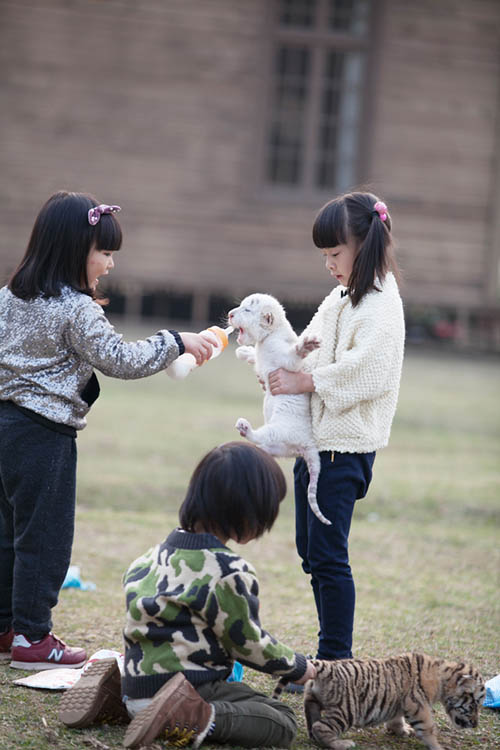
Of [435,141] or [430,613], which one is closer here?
[430,613]

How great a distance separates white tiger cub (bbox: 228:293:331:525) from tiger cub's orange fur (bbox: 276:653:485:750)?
1.65 feet

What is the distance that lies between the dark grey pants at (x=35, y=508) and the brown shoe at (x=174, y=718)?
0.75 meters

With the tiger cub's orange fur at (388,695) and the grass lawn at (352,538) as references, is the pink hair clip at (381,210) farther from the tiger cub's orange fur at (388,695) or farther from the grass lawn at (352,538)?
the grass lawn at (352,538)

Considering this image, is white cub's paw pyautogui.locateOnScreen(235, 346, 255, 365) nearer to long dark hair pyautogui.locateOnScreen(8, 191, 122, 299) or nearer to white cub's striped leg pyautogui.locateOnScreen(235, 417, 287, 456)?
white cub's striped leg pyautogui.locateOnScreen(235, 417, 287, 456)

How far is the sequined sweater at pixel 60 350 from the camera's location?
10.1ft

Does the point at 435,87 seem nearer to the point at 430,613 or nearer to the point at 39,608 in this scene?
the point at 430,613

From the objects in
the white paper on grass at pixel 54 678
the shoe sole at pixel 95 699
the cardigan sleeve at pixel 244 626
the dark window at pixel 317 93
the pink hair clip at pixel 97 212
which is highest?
the dark window at pixel 317 93

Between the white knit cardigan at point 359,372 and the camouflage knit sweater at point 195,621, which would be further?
the white knit cardigan at point 359,372

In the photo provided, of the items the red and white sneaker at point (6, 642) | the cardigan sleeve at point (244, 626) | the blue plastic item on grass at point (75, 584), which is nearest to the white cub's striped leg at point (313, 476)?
the cardigan sleeve at point (244, 626)

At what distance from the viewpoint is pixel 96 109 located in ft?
51.6

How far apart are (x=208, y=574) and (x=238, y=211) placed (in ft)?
45.3

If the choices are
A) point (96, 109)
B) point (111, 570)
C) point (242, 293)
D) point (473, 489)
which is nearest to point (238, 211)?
point (242, 293)

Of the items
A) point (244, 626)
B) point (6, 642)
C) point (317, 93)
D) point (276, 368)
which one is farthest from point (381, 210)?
point (317, 93)

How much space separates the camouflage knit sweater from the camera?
2.59 m
